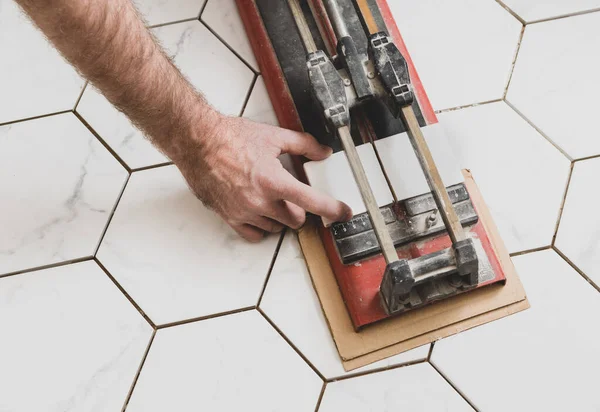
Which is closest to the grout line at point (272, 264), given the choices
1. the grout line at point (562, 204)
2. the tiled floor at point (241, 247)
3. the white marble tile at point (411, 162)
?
the tiled floor at point (241, 247)

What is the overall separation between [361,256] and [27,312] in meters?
0.57

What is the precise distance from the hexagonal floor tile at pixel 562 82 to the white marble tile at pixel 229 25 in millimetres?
509

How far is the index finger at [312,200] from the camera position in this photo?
2.53 feet

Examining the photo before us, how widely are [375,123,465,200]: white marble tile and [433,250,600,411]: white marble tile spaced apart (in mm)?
219

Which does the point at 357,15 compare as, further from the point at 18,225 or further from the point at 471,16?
the point at 18,225

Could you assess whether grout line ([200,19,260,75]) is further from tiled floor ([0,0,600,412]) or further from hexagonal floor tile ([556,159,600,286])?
hexagonal floor tile ([556,159,600,286])

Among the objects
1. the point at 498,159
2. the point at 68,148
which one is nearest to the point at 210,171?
the point at 68,148

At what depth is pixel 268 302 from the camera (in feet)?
2.81

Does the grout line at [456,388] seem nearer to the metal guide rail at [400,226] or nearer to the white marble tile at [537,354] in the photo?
the white marble tile at [537,354]

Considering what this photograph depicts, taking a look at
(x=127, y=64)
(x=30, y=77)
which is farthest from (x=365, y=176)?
(x=30, y=77)

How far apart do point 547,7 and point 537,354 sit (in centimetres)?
66

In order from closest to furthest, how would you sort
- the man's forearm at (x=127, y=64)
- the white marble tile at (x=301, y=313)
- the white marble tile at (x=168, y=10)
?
the man's forearm at (x=127, y=64)
the white marble tile at (x=301, y=313)
the white marble tile at (x=168, y=10)

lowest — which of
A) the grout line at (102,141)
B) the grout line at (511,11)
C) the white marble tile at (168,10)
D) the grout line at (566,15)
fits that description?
the grout line at (566,15)

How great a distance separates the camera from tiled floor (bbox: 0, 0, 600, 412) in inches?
31.9
